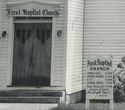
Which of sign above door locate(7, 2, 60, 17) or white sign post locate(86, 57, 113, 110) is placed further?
sign above door locate(7, 2, 60, 17)

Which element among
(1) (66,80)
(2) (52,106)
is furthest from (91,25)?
(2) (52,106)

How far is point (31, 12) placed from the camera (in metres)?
16.9

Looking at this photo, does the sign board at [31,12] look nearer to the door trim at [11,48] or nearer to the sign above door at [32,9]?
the sign above door at [32,9]

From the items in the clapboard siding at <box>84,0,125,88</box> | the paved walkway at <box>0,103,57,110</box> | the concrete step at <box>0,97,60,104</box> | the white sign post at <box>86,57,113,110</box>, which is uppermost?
the clapboard siding at <box>84,0,125,88</box>

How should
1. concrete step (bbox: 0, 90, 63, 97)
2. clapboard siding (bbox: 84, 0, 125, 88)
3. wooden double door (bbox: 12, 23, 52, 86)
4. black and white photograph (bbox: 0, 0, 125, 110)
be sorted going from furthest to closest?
clapboard siding (bbox: 84, 0, 125, 88) → wooden double door (bbox: 12, 23, 52, 86) → black and white photograph (bbox: 0, 0, 125, 110) → concrete step (bbox: 0, 90, 63, 97)

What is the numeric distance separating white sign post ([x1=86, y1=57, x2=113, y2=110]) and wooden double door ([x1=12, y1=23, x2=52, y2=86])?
11.9ft

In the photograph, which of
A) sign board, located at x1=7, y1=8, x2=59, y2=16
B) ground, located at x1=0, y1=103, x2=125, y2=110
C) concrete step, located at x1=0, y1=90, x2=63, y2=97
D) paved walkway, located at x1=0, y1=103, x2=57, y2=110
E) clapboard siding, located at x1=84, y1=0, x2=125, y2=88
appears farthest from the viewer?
clapboard siding, located at x1=84, y1=0, x2=125, y2=88

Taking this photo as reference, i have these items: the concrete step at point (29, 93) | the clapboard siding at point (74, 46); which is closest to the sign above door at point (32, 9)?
the clapboard siding at point (74, 46)

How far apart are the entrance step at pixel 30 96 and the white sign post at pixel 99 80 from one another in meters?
2.64

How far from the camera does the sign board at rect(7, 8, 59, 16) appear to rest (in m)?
16.8

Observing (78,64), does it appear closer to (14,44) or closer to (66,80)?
(66,80)

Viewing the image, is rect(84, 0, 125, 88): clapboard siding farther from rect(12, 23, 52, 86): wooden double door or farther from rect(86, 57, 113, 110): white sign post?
rect(86, 57, 113, 110): white sign post

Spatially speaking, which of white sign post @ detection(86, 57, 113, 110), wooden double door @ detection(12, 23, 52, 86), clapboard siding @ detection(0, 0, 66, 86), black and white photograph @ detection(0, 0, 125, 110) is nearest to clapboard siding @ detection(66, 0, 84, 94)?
black and white photograph @ detection(0, 0, 125, 110)

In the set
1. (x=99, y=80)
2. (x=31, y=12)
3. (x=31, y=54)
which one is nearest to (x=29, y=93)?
(x=31, y=54)
